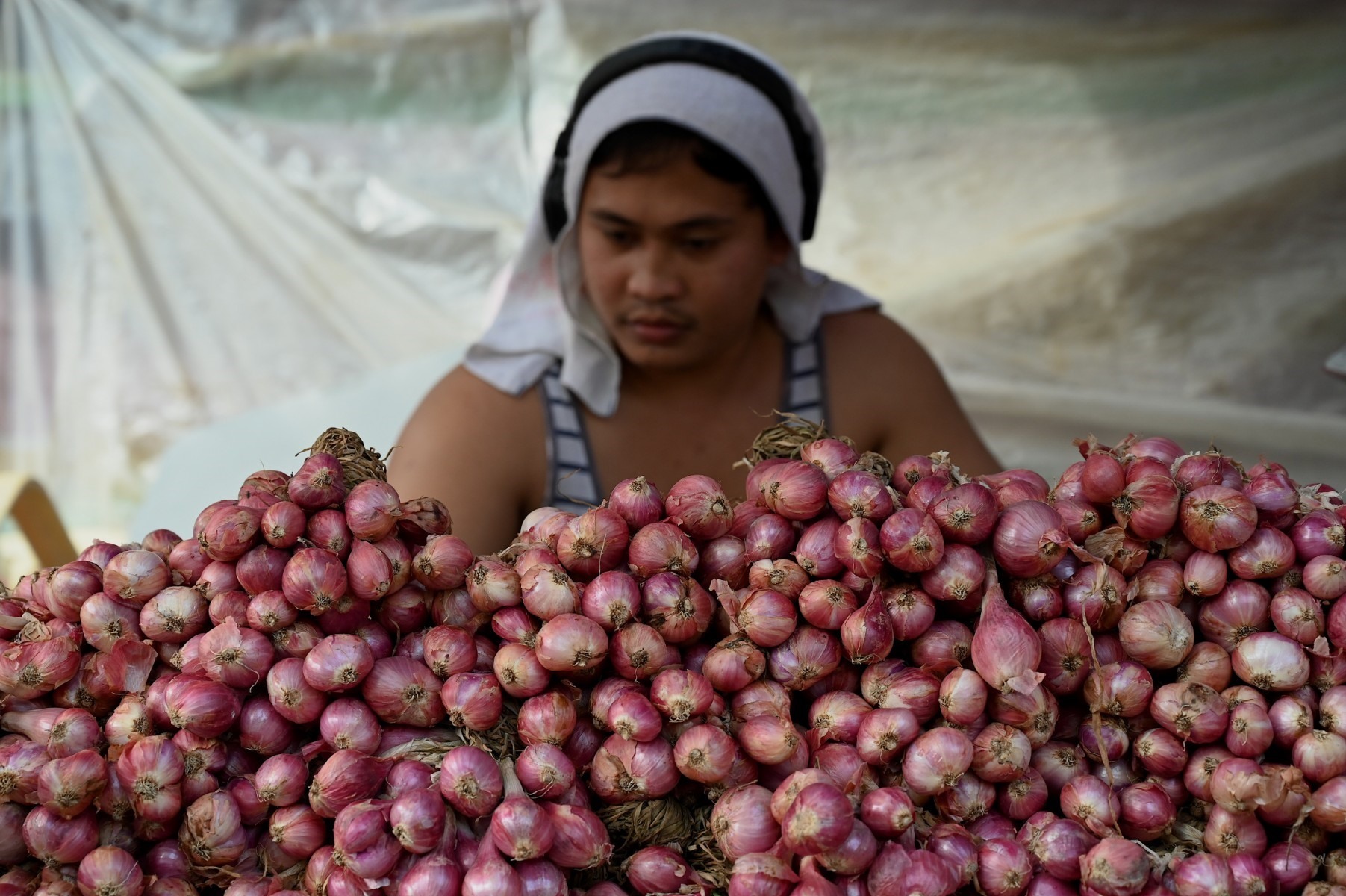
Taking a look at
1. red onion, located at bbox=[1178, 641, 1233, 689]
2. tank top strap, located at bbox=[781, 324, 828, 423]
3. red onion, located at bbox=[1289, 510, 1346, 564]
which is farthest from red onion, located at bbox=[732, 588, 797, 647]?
tank top strap, located at bbox=[781, 324, 828, 423]

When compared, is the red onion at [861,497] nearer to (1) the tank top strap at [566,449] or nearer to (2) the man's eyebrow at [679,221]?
(2) the man's eyebrow at [679,221]

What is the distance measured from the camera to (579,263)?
172 centimetres

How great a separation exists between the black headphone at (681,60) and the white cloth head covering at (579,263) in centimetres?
2

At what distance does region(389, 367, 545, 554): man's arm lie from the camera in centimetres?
160

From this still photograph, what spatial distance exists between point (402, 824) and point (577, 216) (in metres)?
1.09

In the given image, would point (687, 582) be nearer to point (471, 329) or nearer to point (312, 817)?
point (312, 817)

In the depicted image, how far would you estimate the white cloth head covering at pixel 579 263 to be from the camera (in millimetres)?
1562

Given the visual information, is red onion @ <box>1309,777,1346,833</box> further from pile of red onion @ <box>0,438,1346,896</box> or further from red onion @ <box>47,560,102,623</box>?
red onion @ <box>47,560,102,623</box>

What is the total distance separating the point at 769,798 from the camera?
0.81m

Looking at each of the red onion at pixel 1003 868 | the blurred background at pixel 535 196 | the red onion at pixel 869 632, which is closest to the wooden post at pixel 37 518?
the blurred background at pixel 535 196

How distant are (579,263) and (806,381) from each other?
44 cm

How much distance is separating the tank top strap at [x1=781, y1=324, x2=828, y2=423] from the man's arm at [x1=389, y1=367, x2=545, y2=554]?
0.43 metres

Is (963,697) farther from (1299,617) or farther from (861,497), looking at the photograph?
(1299,617)

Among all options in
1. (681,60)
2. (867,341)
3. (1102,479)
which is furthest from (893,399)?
(1102,479)
